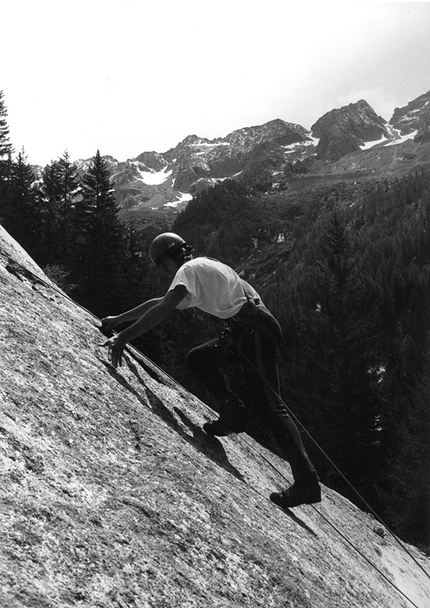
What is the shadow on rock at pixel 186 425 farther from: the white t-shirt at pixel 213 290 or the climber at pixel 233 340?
the white t-shirt at pixel 213 290

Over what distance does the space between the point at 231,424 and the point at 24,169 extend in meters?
55.4

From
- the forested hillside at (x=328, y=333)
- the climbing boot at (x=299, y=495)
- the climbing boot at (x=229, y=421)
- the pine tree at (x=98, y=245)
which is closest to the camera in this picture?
the climbing boot at (x=299, y=495)

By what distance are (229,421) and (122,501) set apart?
234cm

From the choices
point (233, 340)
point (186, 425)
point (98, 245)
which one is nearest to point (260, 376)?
point (233, 340)

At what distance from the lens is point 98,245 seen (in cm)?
4025

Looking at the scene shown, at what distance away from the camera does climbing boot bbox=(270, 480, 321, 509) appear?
4855 millimetres

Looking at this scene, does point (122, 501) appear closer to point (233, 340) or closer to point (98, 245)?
point (233, 340)

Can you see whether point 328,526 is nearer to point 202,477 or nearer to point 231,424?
point 231,424

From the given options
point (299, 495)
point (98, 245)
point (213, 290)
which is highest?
point (213, 290)

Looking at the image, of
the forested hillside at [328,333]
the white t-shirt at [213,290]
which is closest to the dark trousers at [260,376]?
the white t-shirt at [213,290]

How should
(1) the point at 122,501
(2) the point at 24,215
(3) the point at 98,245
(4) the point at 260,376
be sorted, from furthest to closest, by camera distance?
1. (2) the point at 24,215
2. (3) the point at 98,245
3. (4) the point at 260,376
4. (1) the point at 122,501

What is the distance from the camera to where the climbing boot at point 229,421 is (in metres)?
5.20

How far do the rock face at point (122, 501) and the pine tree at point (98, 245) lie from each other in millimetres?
28221

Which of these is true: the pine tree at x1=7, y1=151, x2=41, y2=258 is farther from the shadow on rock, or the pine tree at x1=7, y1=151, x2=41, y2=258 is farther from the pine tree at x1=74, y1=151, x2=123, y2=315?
the shadow on rock
